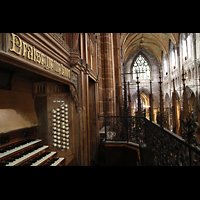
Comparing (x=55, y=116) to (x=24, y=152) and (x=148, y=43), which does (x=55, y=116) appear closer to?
(x=24, y=152)

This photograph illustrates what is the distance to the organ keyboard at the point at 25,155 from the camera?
6.53ft

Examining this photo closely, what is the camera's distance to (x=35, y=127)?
3029mm

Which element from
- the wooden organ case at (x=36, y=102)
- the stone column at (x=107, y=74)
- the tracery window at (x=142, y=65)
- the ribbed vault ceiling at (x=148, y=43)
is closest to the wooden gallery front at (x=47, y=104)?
the wooden organ case at (x=36, y=102)

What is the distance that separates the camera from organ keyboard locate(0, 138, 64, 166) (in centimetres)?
199

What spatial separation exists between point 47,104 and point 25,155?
113 cm

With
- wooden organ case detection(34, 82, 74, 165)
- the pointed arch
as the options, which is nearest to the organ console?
wooden organ case detection(34, 82, 74, 165)

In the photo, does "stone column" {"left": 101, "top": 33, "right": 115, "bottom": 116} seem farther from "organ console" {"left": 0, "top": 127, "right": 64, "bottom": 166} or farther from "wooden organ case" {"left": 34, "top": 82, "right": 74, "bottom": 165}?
"organ console" {"left": 0, "top": 127, "right": 64, "bottom": 166}

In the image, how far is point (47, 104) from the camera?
120 inches

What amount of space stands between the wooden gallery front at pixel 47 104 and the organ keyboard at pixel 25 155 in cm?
2

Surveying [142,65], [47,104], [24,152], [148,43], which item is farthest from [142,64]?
[24,152]

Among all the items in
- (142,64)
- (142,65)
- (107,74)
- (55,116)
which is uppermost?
(142,64)

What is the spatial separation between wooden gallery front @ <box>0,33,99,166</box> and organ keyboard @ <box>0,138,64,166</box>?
17mm

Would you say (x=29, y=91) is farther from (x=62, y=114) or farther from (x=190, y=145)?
(x=190, y=145)

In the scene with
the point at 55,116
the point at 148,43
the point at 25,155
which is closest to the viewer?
the point at 25,155
